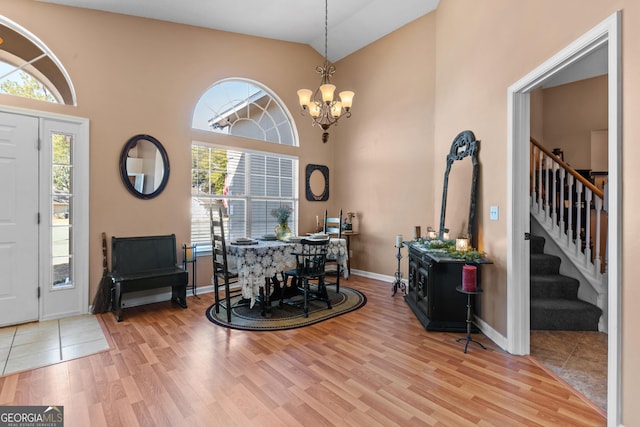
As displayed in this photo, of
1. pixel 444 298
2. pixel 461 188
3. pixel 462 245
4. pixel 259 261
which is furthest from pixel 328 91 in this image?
pixel 444 298

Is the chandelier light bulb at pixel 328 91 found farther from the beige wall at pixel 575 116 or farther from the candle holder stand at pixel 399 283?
the beige wall at pixel 575 116

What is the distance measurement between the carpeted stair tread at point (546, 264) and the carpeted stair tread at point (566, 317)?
20.5 inches

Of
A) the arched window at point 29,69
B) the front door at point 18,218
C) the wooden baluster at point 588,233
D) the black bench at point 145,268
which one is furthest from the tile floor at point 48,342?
the wooden baluster at point 588,233

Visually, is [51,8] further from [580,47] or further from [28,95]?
[580,47]

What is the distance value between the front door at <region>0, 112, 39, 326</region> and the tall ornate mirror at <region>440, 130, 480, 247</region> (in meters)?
4.74

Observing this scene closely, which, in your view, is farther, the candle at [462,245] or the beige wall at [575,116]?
the beige wall at [575,116]

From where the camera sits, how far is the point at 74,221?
11.9 ft

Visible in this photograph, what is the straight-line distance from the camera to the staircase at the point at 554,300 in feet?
10.5

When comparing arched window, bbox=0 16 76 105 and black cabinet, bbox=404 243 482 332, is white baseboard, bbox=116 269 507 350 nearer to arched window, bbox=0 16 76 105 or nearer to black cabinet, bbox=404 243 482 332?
black cabinet, bbox=404 243 482 332

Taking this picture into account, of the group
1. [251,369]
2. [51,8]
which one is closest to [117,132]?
[51,8]

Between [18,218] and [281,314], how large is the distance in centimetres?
301

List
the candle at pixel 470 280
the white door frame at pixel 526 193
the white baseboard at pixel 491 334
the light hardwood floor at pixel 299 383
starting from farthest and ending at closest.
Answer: the white baseboard at pixel 491 334
the candle at pixel 470 280
the light hardwood floor at pixel 299 383
the white door frame at pixel 526 193

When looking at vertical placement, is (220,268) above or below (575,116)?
below

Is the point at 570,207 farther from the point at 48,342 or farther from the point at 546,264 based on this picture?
the point at 48,342
